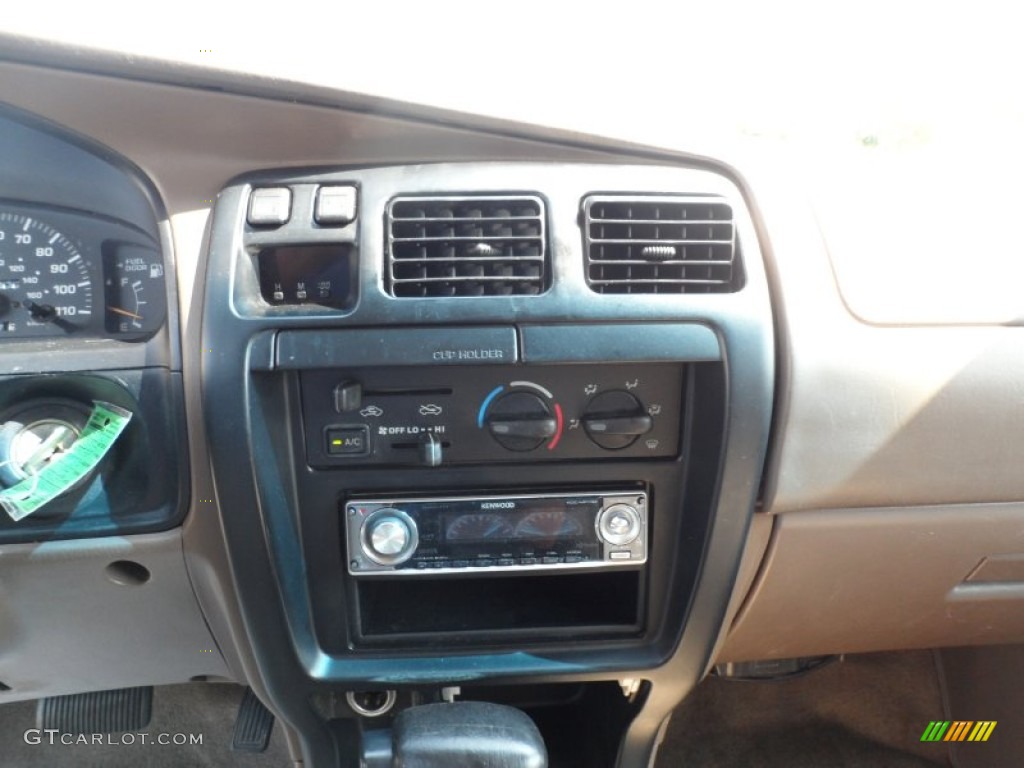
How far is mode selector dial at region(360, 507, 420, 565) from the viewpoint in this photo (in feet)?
4.61

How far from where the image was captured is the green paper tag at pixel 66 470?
4.30 feet

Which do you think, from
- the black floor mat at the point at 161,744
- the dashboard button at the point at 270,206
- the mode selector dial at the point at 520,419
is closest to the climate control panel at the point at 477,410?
the mode selector dial at the point at 520,419

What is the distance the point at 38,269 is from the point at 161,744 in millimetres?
1512

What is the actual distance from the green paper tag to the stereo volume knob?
767mm

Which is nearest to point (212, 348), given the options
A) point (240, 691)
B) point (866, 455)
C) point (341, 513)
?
point (341, 513)

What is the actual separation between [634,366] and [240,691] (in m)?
1.62

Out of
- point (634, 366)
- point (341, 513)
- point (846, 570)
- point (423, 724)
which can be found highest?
point (634, 366)

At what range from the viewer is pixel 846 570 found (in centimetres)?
157

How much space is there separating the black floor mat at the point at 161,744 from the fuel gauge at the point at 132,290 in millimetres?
1342

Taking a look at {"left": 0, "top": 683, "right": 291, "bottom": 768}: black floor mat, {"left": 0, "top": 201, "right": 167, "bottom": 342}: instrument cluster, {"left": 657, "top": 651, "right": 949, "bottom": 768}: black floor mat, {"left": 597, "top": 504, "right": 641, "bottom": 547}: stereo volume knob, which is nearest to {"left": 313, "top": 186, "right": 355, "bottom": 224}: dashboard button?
{"left": 0, "top": 201, "right": 167, "bottom": 342}: instrument cluster

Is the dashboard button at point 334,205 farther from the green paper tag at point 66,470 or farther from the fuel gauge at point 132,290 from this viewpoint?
the green paper tag at point 66,470

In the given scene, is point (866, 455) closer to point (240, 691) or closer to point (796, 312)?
point (796, 312)

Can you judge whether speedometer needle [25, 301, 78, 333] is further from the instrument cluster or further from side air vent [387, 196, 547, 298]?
side air vent [387, 196, 547, 298]

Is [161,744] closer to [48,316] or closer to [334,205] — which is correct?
[48,316]
